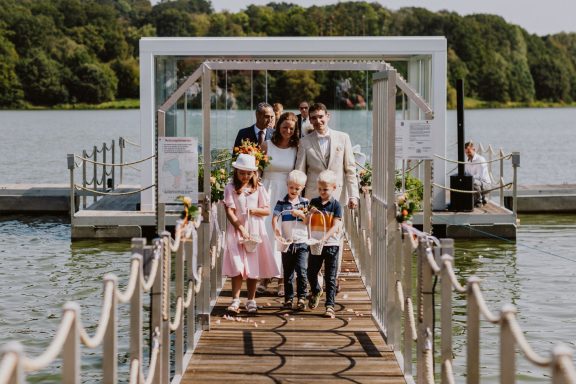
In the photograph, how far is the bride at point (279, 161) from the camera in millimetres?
11422

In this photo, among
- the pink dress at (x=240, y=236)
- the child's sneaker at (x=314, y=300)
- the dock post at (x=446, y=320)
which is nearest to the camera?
the dock post at (x=446, y=320)

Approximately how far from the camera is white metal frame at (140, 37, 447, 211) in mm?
20703

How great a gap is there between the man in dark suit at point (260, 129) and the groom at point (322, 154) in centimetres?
115

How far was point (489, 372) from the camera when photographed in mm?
11422

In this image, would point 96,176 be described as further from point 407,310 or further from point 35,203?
point 407,310

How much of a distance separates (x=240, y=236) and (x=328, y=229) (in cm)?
84

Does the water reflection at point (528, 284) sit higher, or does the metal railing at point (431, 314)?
the metal railing at point (431, 314)

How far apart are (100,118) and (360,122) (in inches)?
2887

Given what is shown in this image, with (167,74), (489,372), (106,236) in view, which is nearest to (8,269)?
(106,236)

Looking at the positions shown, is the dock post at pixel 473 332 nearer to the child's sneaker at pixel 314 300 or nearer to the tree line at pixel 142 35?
the child's sneaker at pixel 314 300

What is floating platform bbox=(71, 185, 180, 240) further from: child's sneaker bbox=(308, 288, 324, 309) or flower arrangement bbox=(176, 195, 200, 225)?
flower arrangement bbox=(176, 195, 200, 225)

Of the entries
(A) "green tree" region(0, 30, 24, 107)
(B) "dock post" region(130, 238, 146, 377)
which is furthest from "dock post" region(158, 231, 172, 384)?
(A) "green tree" region(0, 30, 24, 107)

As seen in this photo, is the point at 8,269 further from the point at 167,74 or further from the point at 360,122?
the point at 360,122

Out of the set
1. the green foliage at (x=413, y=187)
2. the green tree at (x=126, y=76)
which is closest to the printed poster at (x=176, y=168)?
the green foliage at (x=413, y=187)
